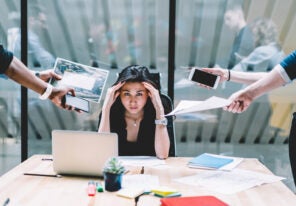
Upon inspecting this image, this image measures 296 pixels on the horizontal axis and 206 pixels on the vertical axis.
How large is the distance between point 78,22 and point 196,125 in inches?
98.4

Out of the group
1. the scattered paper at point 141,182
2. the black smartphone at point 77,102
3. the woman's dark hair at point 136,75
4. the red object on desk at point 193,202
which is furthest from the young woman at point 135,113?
the red object on desk at point 193,202

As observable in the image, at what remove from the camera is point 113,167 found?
1773 millimetres

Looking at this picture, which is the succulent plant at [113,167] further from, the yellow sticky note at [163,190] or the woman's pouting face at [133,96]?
the woman's pouting face at [133,96]

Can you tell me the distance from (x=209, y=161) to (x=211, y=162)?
0.07 feet

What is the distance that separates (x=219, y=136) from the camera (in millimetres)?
6312

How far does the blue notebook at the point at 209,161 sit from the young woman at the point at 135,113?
341 millimetres

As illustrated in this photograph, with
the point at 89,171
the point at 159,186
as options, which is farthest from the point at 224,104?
the point at 89,171

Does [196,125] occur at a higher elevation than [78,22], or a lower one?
lower

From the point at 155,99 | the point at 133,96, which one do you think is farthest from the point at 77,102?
the point at 155,99

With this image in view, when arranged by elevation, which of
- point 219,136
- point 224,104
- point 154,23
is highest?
point 154,23

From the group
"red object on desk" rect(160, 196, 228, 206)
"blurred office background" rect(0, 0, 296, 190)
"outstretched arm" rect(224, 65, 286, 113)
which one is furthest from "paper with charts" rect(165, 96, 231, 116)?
"blurred office background" rect(0, 0, 296, 190)

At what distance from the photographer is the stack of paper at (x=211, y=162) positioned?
2250 millimetres

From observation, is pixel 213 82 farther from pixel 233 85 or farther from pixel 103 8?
pixel 103 8

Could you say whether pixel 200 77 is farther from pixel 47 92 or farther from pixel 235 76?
pixel 47 92
